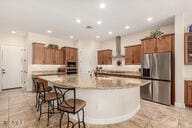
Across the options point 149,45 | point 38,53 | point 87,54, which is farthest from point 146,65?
point 38,53

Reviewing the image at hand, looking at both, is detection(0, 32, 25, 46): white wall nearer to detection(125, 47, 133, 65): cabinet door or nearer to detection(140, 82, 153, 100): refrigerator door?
detection(125, 47, 133, 65): cabinet door

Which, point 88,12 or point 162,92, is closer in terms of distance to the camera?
point 88,12

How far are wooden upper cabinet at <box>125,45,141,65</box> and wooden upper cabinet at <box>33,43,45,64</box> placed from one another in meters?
4.30

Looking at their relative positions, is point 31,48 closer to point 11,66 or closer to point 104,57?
point 11,66

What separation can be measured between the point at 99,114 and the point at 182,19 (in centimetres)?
385

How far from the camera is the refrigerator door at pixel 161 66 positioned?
4.10 meters

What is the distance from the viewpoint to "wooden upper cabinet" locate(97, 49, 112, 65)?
24.6ft

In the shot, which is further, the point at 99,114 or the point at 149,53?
the point at 149,53

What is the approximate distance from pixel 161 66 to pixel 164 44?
0.77 m

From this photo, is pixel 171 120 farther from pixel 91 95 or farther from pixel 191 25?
pixel 191 25

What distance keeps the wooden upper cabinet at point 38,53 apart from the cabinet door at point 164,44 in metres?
5.31

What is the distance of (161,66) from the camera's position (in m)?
4.26

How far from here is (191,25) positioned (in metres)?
3.97

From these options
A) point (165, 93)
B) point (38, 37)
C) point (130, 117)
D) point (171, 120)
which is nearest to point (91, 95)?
point (130, 117)
